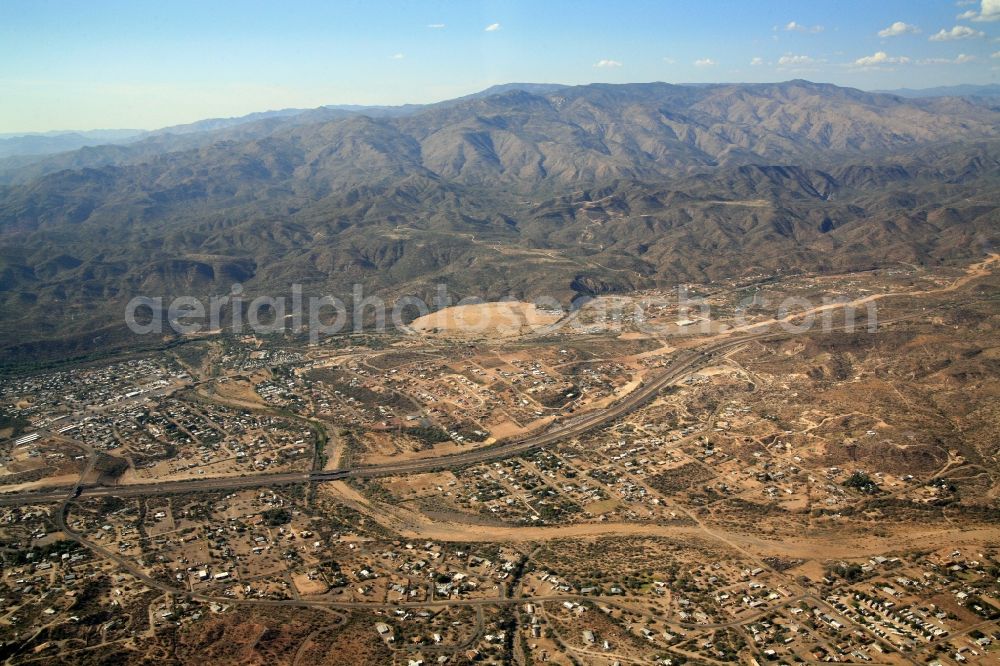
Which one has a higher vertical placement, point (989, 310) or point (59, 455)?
point (989, 310)

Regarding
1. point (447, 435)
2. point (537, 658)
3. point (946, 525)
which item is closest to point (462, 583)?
point (537, 658)

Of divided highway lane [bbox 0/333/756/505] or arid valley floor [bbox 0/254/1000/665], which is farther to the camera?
divided highway lane [bbox 0/333/756/505]

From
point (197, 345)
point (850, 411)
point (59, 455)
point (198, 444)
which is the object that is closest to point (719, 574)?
point (850, 411)

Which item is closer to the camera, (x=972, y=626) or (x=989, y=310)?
(x=972, y=626)

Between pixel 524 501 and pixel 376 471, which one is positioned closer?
pixel 524 501

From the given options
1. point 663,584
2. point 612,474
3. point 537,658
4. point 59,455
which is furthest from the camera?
point 59,455

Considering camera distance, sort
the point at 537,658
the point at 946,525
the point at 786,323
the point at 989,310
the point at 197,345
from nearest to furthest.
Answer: the point at 537,658
the point at 946,525
the point at 989,310
the point at 786,323
the point at 197,345

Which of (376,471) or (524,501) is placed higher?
(376,471)

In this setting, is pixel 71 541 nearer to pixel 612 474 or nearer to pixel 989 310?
pixel 612 474

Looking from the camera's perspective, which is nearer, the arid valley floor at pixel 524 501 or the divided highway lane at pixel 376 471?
the arid valley floor at pixel 524 501

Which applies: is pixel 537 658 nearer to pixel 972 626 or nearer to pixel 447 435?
pixel 972 626
